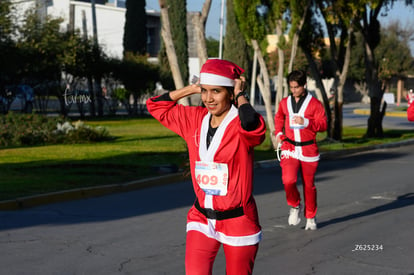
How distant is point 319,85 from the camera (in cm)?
2238

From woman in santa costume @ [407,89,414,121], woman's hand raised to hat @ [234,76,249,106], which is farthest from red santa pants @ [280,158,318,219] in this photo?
woman's hand raised to hat @ [234,76,249,106]

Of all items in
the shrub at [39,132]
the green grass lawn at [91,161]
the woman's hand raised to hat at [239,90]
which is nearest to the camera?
the woman's hand raised to hat at [239,90]

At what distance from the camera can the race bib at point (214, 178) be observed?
4.37 m

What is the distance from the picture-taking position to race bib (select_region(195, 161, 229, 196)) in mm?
4371

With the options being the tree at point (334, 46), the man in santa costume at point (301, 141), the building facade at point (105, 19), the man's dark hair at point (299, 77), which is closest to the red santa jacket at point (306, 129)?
the man in santa costume at point (301, 141)

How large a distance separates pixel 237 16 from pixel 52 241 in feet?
39.1

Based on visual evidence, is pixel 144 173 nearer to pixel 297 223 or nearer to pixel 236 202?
pixel 297 223

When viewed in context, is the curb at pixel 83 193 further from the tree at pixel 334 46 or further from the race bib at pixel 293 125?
the tree at pixel 334 46

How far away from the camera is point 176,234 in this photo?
28.2ft

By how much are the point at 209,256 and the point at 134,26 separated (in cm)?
4869

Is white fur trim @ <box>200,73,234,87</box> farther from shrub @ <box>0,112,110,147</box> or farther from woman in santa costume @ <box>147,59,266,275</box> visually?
shrub @ <box>0,112,110,147</box>

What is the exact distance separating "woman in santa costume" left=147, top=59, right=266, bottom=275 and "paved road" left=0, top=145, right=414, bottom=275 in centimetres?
225

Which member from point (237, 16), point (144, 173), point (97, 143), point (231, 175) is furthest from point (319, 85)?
point (231, 175)

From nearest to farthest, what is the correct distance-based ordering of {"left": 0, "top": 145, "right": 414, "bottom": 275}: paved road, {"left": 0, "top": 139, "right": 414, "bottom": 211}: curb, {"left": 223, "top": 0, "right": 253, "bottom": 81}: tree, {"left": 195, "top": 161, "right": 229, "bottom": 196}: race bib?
{"left": 195, "top": 161, "right": 229, "bottom": 196}: race bib
{"left": 0, "top": 145, "right": 414, "bottom": 275}: paved road
{"left": 0, "top": 139, "right": 414, "bottom": 211}: curb
{"left": 223, "top": 0, "right": 253, "bottom": 81}: tree
